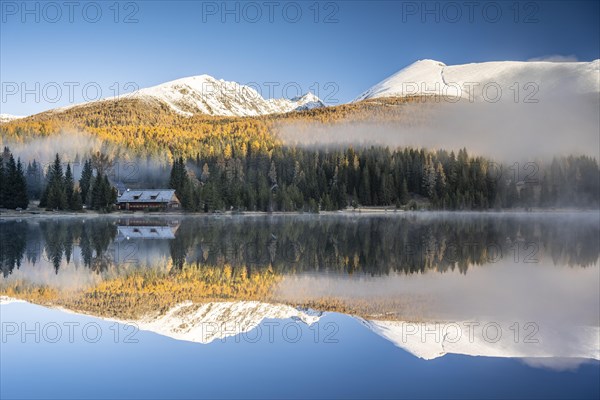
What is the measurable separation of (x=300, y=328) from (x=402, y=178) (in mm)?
110088

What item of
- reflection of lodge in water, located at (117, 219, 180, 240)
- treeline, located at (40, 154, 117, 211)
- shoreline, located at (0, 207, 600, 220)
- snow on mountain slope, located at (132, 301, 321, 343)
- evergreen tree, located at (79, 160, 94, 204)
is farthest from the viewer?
evergreen tree, located at (79, 160, 94, 204)

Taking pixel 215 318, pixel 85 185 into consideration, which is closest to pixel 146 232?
pixel 215 318

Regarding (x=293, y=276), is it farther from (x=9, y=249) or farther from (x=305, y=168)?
(x=305, y=168)

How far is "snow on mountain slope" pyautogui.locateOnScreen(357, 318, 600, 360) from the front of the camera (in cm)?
1010

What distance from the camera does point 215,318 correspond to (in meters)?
13.0

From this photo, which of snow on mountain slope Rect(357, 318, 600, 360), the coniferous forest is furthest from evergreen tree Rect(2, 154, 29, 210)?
snow on mountain slope Rect(357, 318, 600, 360)

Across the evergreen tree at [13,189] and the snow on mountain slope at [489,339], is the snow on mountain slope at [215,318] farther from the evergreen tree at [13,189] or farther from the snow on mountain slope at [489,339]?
the evergreen tree at [13,189]

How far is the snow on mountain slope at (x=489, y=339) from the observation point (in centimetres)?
1010

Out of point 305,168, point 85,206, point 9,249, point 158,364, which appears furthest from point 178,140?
point 158,364

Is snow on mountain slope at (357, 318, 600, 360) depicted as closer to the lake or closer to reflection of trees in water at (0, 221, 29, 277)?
the lake

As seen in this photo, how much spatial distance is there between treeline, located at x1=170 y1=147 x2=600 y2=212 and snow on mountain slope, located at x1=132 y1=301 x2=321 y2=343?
90.8 metres

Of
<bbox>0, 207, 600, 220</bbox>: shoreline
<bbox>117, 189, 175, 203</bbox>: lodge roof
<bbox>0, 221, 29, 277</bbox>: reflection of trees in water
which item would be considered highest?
<bbox>117, 189, 175, 203</bbox>: lodge roof

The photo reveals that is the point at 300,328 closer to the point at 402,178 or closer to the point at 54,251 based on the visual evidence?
the point at 54,251

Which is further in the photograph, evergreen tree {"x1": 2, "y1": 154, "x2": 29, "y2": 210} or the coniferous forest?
the coniferous forest
